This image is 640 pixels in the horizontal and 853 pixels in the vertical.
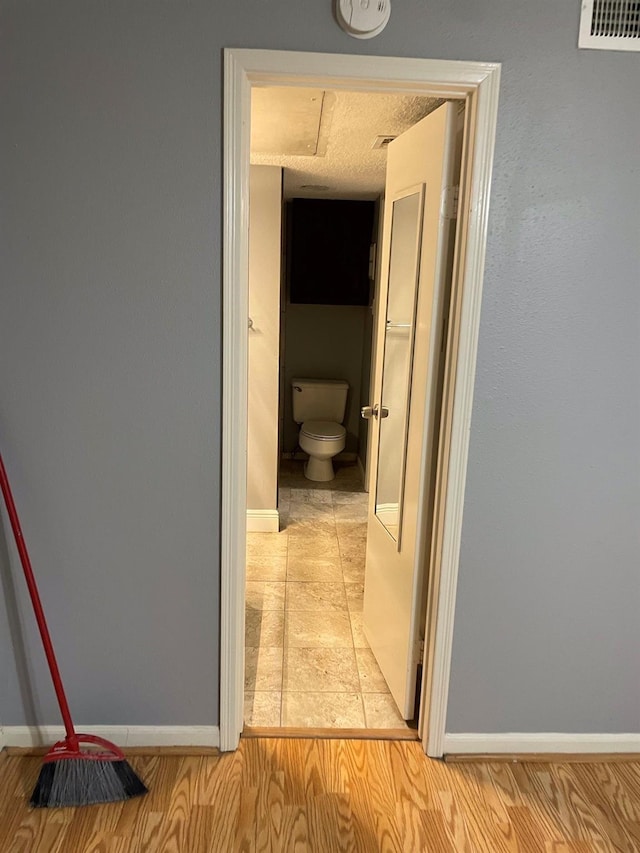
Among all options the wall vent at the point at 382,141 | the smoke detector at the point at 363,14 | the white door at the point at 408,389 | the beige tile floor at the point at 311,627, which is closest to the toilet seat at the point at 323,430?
the beige tile floor at the point at 311,627

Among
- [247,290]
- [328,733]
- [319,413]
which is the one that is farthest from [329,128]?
[319,413]

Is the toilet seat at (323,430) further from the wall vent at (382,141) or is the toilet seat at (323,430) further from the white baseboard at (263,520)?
the wall vent at (382,141)

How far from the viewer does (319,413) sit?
5020 millimetres

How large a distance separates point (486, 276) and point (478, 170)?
0.92 ft

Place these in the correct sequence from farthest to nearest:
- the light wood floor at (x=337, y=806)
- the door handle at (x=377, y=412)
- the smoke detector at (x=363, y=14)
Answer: the door handle at (x=377, y=412) → the light wood floor at (x=337, y=806) → the smoke detector at (x=363, y=14)

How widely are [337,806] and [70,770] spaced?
782mm

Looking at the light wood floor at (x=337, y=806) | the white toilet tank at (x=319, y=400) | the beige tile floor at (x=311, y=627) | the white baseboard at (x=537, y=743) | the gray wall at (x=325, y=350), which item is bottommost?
the beige tile floor at (x=311, y=627)

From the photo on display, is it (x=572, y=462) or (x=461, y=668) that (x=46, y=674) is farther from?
(x=572, y=462)

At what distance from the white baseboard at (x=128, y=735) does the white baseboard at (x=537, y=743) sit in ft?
2.61

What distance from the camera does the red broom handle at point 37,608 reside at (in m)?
1.70

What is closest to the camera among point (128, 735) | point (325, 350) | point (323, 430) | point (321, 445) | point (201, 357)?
point (201, 357)

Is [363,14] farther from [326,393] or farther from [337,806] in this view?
[326,393]

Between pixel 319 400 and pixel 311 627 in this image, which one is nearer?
pixel 311 627

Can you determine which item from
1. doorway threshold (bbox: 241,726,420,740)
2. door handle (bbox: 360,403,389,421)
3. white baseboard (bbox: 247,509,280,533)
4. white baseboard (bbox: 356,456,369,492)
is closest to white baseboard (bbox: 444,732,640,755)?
doorway threshold (bbox: 241,726,420,740)
